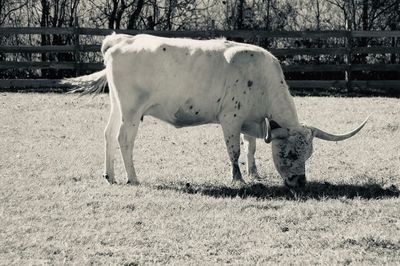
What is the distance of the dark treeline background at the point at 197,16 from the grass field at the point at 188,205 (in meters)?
10.4

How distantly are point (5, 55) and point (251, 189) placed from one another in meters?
15.7

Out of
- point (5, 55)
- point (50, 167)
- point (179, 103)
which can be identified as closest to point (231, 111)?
point (179, 103)

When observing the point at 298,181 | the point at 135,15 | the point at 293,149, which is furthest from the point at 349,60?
the point at 298,181

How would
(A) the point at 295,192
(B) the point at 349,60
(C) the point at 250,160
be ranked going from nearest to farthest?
(A) the point at 295,192, (C) the point at 250,160, (B) the point at 349,60

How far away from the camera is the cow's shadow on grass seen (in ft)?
26.7

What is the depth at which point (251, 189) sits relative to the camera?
8.45 meters

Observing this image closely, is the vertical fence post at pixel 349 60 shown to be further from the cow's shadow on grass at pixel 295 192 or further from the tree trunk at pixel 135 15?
the cow's shadow on grass at pixel 295 192

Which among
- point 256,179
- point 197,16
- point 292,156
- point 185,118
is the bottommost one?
point 256,179

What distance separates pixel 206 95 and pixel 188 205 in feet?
6.34

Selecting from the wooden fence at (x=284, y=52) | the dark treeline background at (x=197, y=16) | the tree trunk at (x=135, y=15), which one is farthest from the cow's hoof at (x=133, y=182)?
the tree trunk at (x=135, y=15)

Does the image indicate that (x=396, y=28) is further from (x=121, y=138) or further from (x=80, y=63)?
(x=121, y=138)

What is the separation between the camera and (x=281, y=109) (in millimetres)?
9086

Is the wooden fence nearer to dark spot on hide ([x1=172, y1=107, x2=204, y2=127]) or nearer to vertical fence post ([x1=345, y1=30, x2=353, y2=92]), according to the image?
vertical fence post ([x1=345, y1=30, x2=353, y2=92])

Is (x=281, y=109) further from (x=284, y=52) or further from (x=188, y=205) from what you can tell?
(x=284, y=52)
